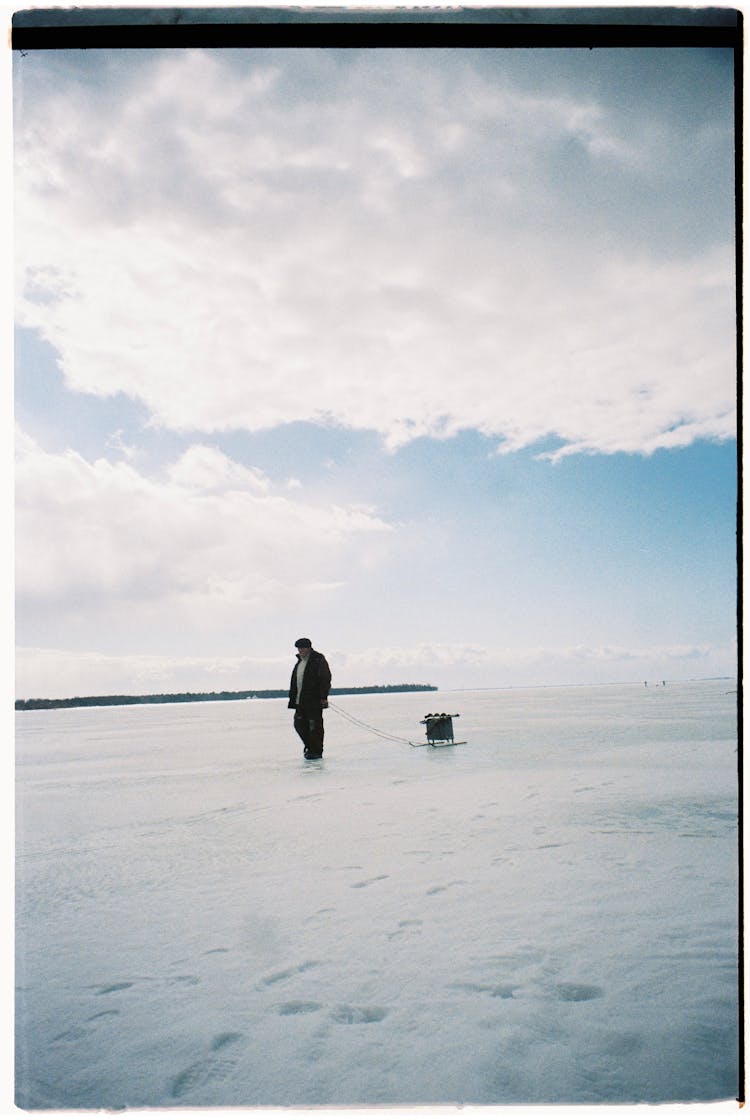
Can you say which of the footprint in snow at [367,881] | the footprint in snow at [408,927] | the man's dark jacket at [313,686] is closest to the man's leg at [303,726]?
the man's dark jacket at [313,686]

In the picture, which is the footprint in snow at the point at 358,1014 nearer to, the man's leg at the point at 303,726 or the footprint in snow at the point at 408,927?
the footprint in snow at the point at 408,927

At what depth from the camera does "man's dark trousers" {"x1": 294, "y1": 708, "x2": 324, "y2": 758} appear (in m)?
8.95

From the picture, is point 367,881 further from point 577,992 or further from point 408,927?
point 577,992

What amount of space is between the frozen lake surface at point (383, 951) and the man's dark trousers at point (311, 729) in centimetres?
280

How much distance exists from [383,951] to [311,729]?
20.6ft

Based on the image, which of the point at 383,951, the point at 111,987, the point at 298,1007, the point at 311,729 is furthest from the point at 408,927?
the point at 311,729

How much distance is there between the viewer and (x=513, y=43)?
218cm

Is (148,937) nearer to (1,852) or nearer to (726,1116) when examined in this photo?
(1,852)

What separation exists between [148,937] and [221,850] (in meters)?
1.44

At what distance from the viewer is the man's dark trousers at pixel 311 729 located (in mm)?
8953

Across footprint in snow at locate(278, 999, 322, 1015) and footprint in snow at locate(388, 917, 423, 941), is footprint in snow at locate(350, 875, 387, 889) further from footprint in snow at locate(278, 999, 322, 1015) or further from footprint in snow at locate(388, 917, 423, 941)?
footprint in snow at locate(278, 999, 322, 1015)

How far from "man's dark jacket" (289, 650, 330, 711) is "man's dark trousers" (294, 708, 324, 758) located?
100 mm

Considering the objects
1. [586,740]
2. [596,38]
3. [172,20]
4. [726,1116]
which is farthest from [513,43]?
[586,740]

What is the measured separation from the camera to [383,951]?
2834 mm
